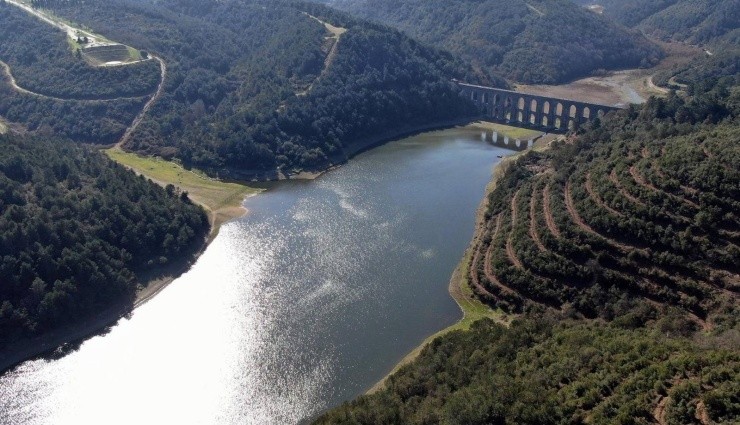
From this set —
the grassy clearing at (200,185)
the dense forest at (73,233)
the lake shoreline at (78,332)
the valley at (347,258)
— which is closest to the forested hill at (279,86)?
the valley at (347,258)

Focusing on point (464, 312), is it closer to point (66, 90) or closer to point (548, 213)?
point (548, 213)

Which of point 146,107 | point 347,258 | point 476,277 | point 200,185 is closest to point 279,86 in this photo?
point 146,107

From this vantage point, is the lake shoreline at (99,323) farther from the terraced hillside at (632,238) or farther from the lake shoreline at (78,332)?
the terraced hillside at (632,238)

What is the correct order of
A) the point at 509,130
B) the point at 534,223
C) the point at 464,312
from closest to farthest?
the point at 464,312, the point at 534,223, the point at 509,130

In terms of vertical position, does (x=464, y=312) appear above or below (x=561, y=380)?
below

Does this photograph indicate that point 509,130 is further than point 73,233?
Yes

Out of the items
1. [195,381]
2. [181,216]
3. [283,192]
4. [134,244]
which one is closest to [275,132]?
[283,192]

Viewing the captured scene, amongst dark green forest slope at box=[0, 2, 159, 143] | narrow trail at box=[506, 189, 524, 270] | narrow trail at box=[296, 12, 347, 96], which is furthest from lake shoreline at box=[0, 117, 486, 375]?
narrow trail at box=[296, 12, 347, 96]
